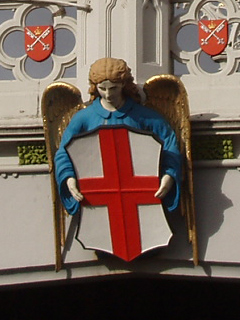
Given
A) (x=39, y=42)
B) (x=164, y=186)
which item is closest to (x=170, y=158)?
(x=164, y=186)

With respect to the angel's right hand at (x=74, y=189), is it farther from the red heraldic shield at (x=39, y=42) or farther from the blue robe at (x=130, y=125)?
the red heraldic shield at (x=39, y=42)

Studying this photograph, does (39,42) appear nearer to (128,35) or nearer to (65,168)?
(128,35)

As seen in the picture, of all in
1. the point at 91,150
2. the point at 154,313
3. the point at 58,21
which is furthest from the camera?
the point at 154,313

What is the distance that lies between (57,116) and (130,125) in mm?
586

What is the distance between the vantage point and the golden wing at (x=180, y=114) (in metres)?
11.1

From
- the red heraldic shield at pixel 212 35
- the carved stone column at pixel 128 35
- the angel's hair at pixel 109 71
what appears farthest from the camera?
the red heraldic shield at pixel 212 35

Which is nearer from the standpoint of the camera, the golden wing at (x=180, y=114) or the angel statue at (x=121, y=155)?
the angel statue at (x=121, y=155)

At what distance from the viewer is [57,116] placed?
444 inches

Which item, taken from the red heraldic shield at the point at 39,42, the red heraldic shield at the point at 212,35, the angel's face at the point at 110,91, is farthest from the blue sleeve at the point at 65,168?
the red heraldic shield at the point at 212,35

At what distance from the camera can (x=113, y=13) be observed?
11500mm

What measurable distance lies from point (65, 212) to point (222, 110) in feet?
4.48

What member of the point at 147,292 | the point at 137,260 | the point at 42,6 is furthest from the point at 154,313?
the point at 42,6

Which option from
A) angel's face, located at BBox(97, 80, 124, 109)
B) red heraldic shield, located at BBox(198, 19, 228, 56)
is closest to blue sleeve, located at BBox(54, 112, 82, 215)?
angel's face, located at BBox(97, 80, 124, 109)

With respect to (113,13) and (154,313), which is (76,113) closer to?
(113,13)
